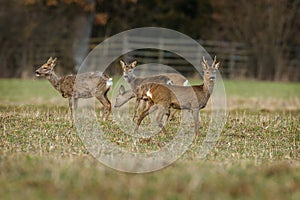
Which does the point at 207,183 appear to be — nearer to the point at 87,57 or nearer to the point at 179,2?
the point at 87,57

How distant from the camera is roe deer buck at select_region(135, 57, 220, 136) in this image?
1155 centimetres

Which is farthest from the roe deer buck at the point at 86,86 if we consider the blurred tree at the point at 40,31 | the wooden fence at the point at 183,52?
the wooden fence at the point at 183,52

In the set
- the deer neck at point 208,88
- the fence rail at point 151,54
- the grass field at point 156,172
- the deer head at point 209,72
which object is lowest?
the grass field at point 156,172

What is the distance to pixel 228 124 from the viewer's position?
13.0 meters

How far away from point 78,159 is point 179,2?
103ft

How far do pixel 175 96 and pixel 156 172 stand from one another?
188 inches

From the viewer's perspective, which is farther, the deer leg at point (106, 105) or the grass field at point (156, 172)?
the deer leg at point (106, 105)

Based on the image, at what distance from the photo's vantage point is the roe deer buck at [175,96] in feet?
37.9

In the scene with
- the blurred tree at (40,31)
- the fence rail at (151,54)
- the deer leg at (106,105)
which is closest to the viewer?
the deer leg at (106,105)

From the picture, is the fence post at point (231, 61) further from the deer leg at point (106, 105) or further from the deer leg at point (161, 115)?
the deer leg at point (161, 115)

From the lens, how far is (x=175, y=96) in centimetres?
1180

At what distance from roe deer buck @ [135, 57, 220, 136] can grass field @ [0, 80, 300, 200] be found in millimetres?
668

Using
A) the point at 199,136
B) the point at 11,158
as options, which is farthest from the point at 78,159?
the point at 199,136

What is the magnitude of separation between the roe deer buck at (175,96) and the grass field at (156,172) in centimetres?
67
